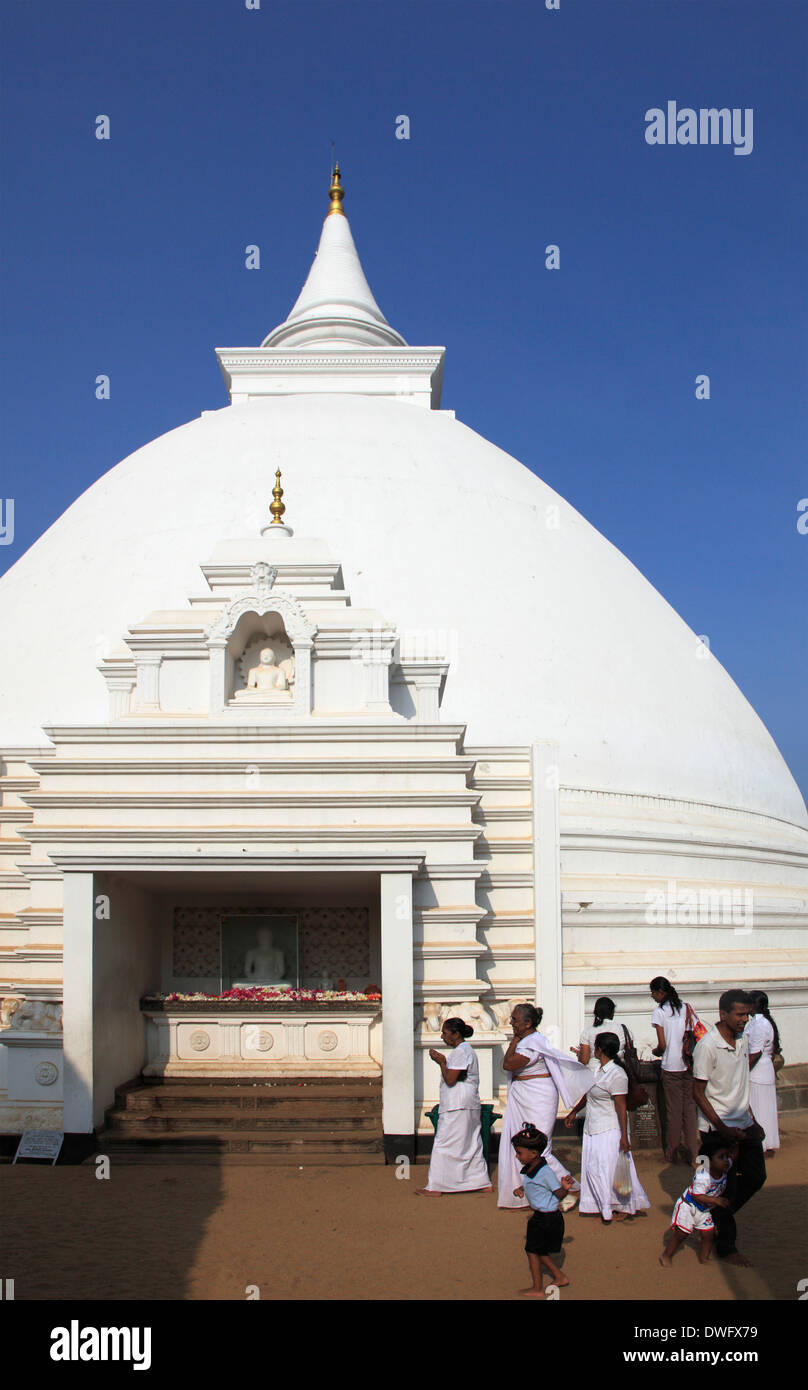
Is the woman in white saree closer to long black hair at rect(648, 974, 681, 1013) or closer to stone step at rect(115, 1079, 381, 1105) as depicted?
long black hair at rect(648, 974, 681, 1013)

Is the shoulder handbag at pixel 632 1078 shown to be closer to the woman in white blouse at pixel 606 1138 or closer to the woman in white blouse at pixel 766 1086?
the woman in white blouse at pixel 606 1138

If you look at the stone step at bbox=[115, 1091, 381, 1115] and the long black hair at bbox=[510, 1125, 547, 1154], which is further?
the stone step at bbox=[115, 1091, 381, 1115]

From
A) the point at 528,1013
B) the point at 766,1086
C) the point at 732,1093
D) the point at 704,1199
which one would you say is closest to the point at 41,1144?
the point at 528,1013

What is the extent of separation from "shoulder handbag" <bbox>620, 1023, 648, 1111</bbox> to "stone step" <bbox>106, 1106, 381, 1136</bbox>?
8.06ft

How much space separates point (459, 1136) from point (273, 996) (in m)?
3.40

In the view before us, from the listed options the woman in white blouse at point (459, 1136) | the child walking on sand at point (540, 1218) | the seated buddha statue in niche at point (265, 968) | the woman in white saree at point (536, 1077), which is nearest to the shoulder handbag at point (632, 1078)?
the woman in white saree at point (536, 1077)

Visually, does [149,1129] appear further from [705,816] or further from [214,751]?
[705,816]

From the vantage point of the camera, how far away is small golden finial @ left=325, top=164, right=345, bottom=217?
85.7ft

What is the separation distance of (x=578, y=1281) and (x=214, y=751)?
6.31 m

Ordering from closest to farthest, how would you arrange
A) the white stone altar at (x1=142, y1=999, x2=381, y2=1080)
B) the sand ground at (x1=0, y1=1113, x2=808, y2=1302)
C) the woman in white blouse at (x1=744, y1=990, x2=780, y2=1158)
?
the sand ground at (x1=0, y1=1113, x2=808, y2=1302) → the woman in white blouse at (x1=744, y1=990, x2=780, y2=1158) → the white stone altar at (x1=142, y1=999, x2=381, y2=1080)

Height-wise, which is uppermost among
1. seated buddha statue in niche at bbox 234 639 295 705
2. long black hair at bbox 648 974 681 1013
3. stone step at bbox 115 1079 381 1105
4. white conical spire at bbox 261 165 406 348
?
white conical spire at bbox 261 165 406 348

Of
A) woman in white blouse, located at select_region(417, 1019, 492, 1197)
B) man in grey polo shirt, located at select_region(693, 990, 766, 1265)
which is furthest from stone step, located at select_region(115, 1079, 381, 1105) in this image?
man in grey polo shirt, located at select_region(693, 990, 766, 1265)

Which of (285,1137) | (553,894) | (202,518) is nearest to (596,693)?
(553,894)

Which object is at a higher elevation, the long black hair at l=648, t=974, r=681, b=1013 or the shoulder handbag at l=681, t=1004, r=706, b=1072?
the long black hair at l=648, t=974, r=681, b=1013
